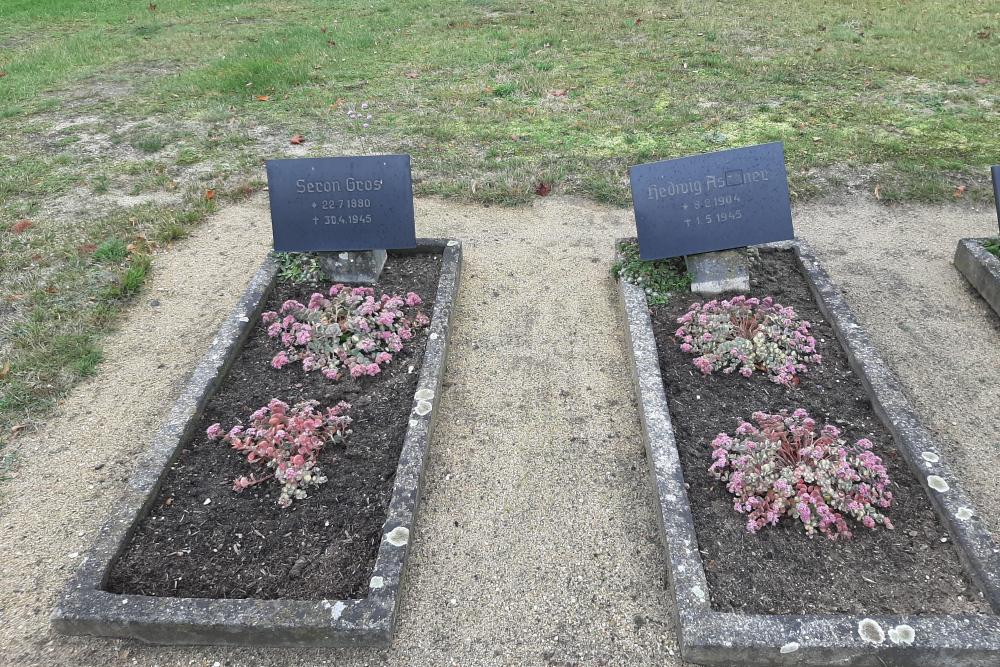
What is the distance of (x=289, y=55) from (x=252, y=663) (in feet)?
30.2

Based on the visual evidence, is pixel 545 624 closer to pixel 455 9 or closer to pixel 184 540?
pixel 184 540

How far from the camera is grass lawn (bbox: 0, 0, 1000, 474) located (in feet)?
18.5

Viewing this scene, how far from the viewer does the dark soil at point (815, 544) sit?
8.88 ft

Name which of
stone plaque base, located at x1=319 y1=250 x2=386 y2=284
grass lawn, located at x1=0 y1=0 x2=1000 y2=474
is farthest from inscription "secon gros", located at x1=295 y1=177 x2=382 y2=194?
grass lawn, located at x1=0 y1=0 x2=1000 y2=474

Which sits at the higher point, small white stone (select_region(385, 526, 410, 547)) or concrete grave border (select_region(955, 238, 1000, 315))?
concrete grave border (select_region(955, 238, 1000, 315))

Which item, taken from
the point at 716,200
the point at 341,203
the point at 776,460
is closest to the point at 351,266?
the point at 341,203

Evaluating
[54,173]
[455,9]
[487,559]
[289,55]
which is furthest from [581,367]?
[455,9]

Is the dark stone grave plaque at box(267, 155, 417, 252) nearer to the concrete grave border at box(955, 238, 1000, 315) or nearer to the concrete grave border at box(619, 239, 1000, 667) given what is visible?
the concrete grave border at box(619, 239, 1000, 667)

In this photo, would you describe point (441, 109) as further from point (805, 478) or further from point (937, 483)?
point (937, 483)

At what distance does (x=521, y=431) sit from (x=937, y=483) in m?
1.97

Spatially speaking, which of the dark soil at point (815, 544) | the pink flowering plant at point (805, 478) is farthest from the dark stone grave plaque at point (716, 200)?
the pink flowering plant at point (805, 478)

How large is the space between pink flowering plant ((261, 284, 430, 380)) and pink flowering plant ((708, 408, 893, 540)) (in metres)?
1.98

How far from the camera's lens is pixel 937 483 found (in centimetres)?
304

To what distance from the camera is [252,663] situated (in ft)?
8.80
